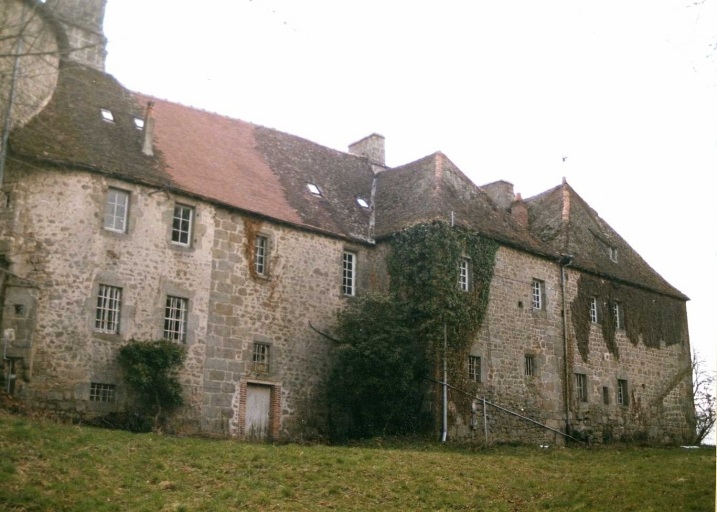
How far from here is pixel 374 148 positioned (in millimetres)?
28922

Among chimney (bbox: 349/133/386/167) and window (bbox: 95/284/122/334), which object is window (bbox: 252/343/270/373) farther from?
chimney (bbox: 349/133/386/167)

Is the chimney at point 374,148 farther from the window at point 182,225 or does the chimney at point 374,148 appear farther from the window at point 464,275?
the window at point 182,225

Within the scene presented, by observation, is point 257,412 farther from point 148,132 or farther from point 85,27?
point 85,27

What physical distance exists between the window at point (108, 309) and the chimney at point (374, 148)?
12786 mm

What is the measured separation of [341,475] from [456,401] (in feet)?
26.4

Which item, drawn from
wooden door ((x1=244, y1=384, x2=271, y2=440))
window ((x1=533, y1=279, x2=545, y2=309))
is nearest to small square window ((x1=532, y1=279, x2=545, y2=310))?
window ((x1=533, y1=279, x2=545, y2=309))

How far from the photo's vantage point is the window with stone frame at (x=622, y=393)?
2770 centimetres

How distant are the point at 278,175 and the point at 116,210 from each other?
636cm

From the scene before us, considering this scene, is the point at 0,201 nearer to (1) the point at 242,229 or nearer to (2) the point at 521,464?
(1) the point at 242,229

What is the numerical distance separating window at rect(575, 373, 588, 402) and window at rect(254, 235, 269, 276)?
11.7m

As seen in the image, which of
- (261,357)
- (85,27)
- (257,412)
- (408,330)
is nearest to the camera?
(257,412)

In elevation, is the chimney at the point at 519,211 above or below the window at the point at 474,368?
above

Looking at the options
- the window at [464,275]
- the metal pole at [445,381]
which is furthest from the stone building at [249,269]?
the window at [464,275]

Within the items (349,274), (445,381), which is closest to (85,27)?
(349,274)
